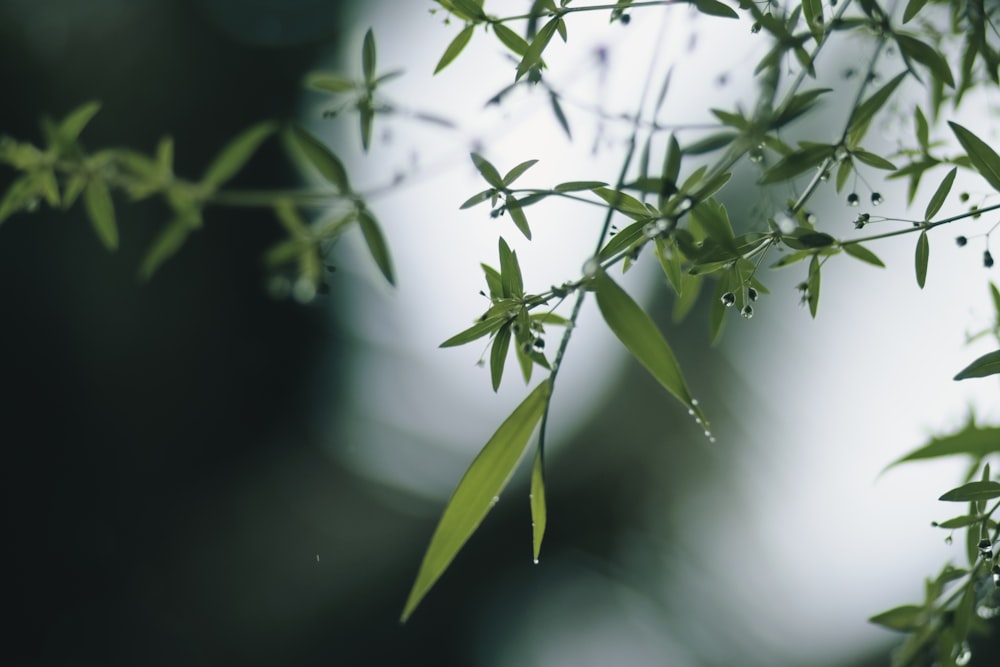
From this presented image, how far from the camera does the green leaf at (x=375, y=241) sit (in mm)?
582

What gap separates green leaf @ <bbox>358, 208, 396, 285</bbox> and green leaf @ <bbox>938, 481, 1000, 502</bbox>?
363 millimetres

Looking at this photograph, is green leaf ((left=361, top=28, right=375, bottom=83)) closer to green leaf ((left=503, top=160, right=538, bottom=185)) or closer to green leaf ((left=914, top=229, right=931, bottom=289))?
green leaf ((left=503, top=160, right=538, bottom=185))

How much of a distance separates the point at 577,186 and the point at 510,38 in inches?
4.9

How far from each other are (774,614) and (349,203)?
264 centimetres

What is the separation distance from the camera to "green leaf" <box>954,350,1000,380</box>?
1.28ft

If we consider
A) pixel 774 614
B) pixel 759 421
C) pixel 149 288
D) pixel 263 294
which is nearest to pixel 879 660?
pixel 774 614

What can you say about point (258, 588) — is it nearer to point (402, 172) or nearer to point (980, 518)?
point (402, 172)

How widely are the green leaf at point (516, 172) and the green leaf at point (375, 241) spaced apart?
0.56 feet

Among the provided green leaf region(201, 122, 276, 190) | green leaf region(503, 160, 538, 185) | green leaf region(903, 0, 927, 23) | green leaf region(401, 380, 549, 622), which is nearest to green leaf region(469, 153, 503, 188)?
green leaf region(503, 160, 538, 185)

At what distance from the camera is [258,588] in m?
2.66

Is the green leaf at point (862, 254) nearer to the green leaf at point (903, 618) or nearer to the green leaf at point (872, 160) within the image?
the green leaf at point (872, 160)

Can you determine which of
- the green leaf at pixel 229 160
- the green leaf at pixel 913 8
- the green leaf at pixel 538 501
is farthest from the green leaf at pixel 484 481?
the green leaf at pixel 229 160

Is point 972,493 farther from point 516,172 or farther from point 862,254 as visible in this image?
point 516,172

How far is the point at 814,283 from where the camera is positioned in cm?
46
